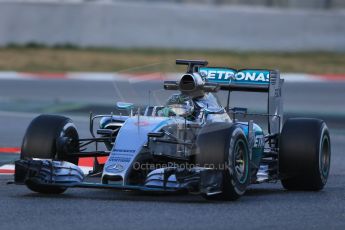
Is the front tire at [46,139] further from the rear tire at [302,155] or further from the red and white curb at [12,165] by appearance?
the rear tire at [302,155]

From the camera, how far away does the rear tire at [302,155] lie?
403 inches

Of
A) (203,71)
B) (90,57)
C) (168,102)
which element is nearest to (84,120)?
(203,71)

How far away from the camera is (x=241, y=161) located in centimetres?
959

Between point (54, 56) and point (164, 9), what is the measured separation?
9.60 feet

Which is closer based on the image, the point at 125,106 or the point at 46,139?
the point at 46,139

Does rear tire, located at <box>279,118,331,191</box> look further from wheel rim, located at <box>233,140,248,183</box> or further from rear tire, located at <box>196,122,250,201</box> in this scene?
rear tire, located at <box>196,122,250,201</box>

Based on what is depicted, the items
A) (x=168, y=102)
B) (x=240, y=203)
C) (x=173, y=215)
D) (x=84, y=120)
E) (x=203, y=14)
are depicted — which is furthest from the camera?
(x=203, y=14)

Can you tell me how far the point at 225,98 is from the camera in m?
10.9

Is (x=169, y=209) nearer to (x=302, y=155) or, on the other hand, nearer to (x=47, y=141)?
(x=47, y=141)

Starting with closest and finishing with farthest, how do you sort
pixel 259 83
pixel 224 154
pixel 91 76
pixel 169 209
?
pixel 169 209, pixel 224 154, pixel 259 83, pixel 91 76

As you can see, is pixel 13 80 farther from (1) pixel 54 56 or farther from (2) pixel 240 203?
(2) pixel 240 203

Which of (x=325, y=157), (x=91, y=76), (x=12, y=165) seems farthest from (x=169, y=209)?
(x=91, y=76)

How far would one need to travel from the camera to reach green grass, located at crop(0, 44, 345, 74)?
25.2 m

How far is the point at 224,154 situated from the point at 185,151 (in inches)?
22.7
